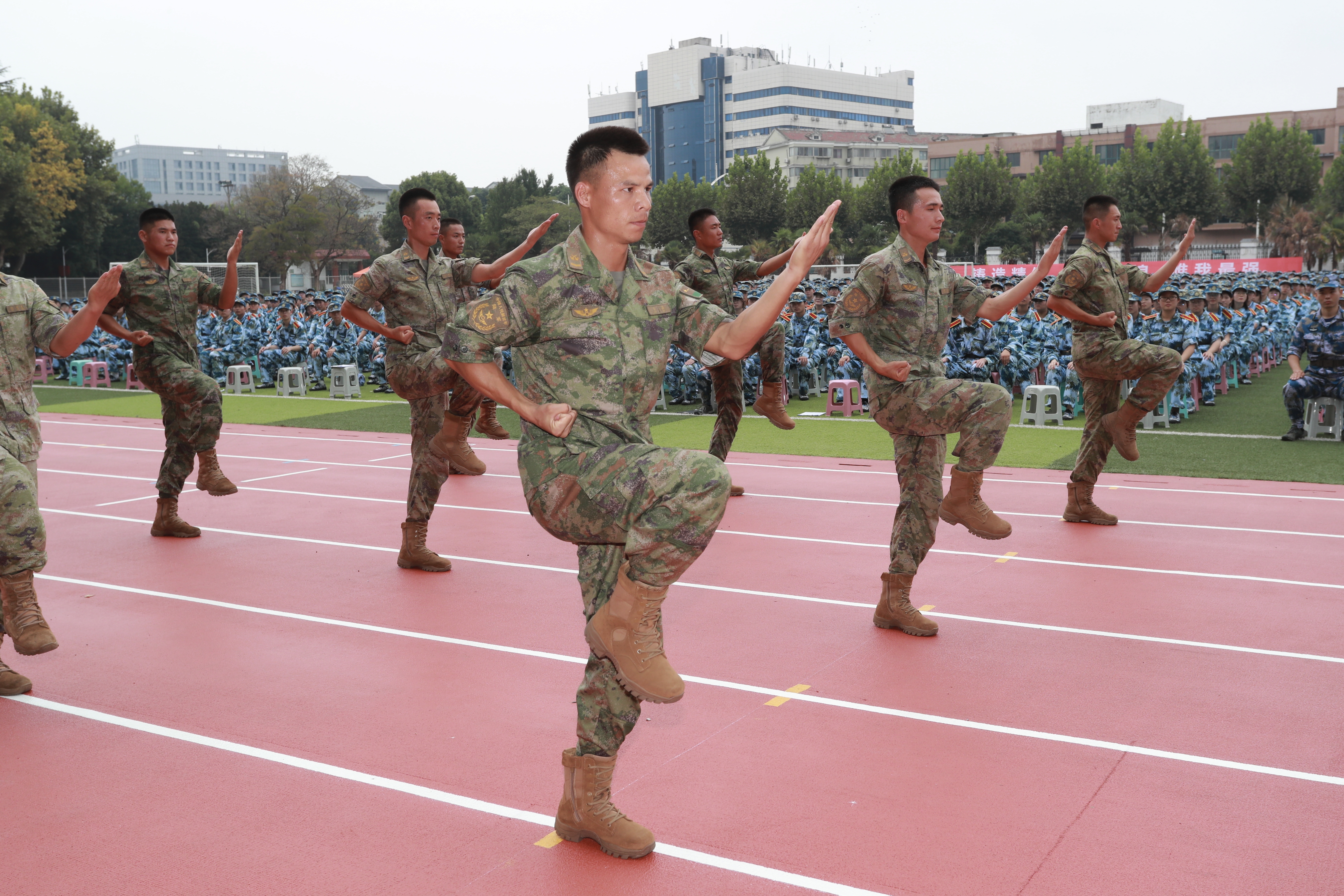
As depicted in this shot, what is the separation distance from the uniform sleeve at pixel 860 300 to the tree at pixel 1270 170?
202ft

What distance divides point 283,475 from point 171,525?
11.2 ft

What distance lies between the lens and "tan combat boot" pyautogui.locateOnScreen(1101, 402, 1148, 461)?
8094 millimetres

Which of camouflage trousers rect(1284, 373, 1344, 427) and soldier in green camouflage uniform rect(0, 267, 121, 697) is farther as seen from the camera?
camouflage trousers rect(1284, 373, 1344, 427)

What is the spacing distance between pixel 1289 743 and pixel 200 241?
7512 centimetres

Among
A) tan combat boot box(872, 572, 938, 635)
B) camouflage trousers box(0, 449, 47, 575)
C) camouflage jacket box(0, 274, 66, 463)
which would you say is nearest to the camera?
camouflage trousers box(0, 449, 47, 575)

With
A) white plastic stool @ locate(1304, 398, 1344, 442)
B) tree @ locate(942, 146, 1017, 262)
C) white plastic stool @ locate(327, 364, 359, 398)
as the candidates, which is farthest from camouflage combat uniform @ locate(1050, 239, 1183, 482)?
tree @ locate(942, 146, 1017, 262)

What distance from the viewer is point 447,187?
289 feet

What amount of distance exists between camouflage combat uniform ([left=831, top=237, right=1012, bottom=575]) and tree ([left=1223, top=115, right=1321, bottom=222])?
61.4 m

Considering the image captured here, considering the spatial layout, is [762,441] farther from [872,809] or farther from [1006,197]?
[1006,197]

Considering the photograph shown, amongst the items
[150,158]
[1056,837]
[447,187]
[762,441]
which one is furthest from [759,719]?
[150,158]

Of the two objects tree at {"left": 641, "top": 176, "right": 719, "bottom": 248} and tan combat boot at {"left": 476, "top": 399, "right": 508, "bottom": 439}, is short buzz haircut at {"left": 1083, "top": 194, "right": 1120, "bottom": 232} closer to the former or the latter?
tan combat boot at {"left": 476, "top": 399, "right": 508, "bottom": 439}

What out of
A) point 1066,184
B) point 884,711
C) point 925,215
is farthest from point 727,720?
point 1066,184

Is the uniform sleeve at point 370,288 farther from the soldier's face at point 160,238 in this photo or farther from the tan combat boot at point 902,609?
the tan combat boot at point 902,609

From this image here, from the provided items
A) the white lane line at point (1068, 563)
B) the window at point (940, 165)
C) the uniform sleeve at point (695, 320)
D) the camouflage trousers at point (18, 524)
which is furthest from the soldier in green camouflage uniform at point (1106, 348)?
the window at point (940, 165)
